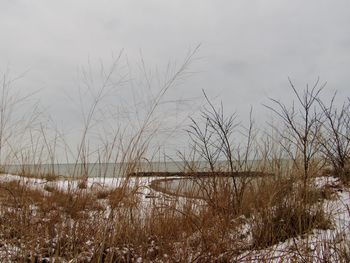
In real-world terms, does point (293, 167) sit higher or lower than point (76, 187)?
higher

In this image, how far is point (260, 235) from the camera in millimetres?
2629

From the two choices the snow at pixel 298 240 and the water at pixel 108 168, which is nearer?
the snow at pixel 298 240

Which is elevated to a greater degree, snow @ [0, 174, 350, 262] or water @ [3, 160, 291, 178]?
water @ [3, 160, 291, 178]

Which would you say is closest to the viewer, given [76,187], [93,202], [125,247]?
[125,247]

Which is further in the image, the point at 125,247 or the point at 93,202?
the point at 93,202

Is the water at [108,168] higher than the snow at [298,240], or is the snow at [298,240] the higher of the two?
the water at [108,168]

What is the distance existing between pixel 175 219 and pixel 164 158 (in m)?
0.60

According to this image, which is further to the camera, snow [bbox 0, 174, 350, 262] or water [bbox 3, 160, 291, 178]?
water [bbox 3, 160, 291, 178]

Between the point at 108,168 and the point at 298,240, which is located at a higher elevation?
the point at 108,168

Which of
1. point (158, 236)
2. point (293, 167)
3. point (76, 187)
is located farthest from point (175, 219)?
point (293, 167)

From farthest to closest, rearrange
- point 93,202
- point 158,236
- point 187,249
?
point 93,202 < point 158,236 < point 187,249

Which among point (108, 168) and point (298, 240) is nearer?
point (298, 240)

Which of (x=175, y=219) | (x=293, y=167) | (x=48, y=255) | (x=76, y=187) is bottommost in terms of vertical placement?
(x=48, y=255)

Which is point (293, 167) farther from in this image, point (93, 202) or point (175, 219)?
point (93, 202)
